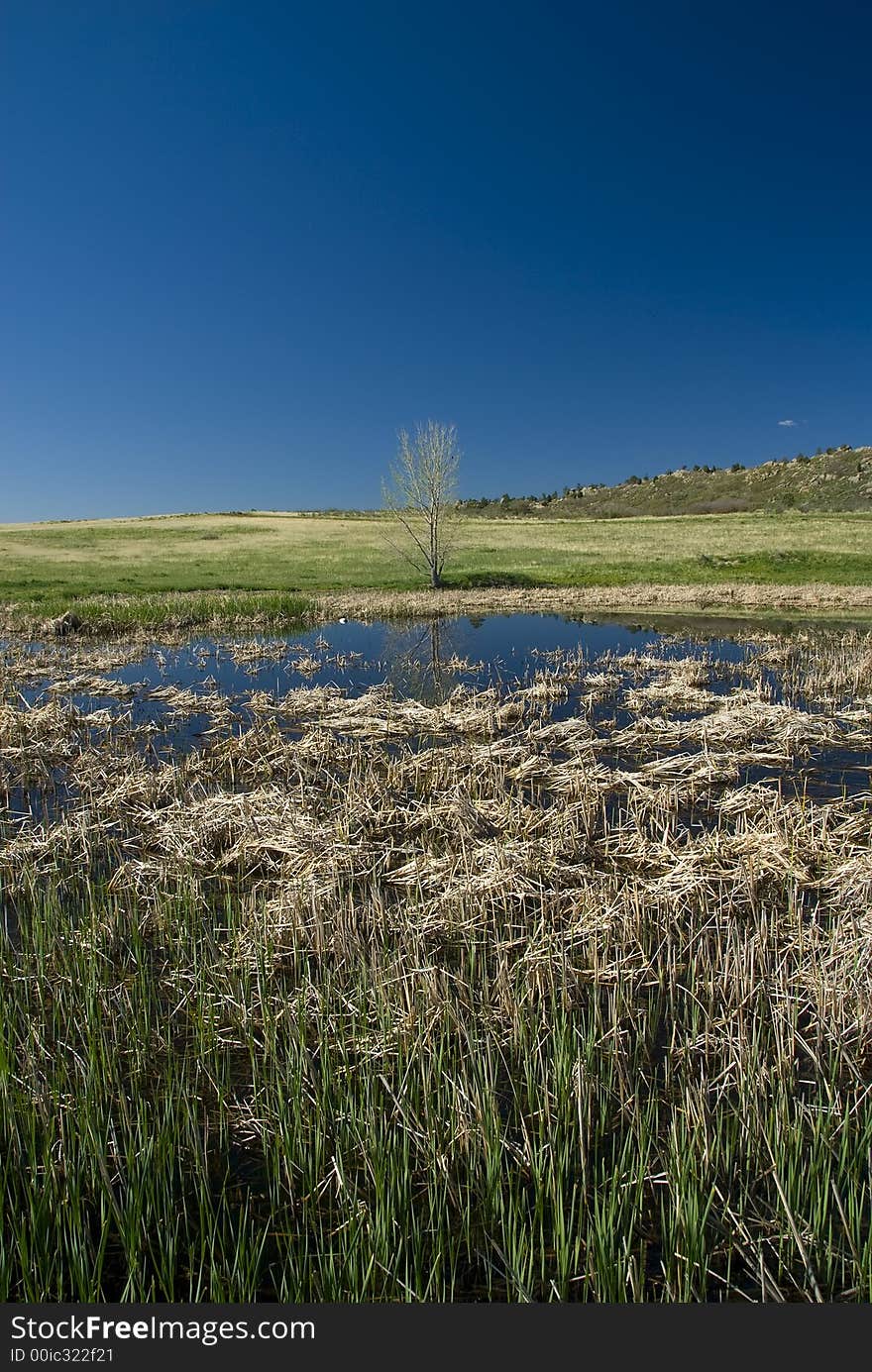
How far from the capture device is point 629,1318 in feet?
9.78

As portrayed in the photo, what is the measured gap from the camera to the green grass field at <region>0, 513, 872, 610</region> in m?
43.6

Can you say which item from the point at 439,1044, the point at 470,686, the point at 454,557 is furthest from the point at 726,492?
the point at 439,1044

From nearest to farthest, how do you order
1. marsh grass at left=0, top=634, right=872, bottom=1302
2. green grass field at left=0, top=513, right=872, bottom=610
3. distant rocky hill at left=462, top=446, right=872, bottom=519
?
marsh grass at left=0, top=634, right=872, bottom=1302 → green grass field at left=0, top=513, right=872, bottom=610 → distant rocky hill at left=462, top=446, right=872, bottom=519

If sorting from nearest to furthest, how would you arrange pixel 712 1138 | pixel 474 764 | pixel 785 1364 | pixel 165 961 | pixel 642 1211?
pixel 785 1364, pixel 642 1211, pixel 712 1138, pixel 165 961, pixel 474 764

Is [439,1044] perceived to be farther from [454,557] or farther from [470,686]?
[454,557]

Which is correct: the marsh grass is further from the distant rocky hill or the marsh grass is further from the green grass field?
the distant rocky hill

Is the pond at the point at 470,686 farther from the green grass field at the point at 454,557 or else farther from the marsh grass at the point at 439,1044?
the green grass field at the point at 454,557

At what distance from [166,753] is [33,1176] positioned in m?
9.80

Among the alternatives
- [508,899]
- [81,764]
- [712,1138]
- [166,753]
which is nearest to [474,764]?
[508,899]

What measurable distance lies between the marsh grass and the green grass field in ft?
90.2

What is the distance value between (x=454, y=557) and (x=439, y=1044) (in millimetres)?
55495

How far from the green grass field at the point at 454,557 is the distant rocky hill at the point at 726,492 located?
38.0 metres

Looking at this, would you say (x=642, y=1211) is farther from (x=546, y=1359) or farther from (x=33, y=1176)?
(x=33, y=1176)

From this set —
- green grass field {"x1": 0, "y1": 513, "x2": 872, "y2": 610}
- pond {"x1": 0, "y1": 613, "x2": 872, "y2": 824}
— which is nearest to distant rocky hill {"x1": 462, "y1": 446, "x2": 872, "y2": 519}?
green grass field {"x1": 0, "y1": 513, "x2": 872, "y2": 610}
